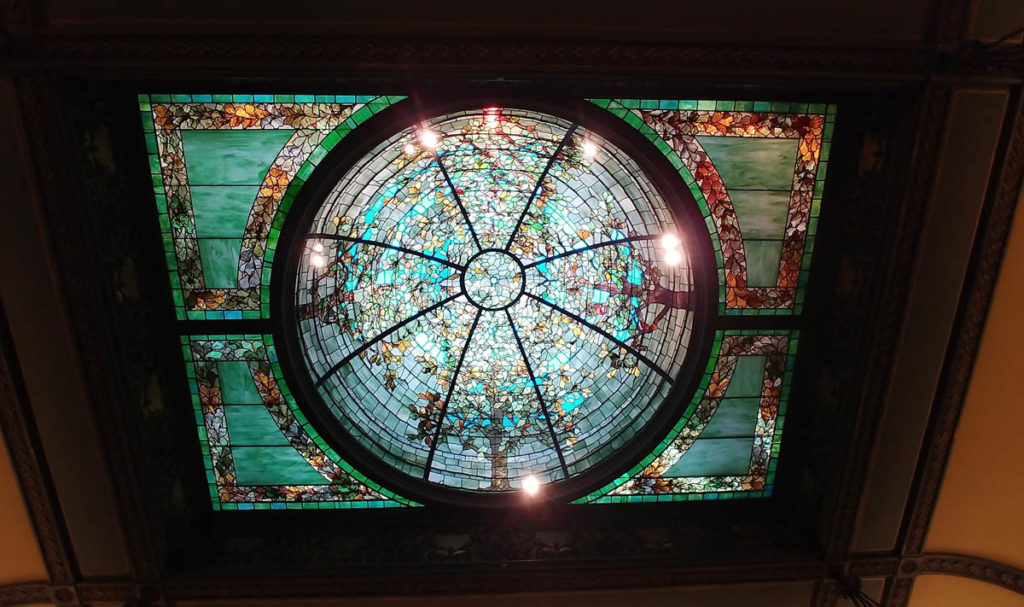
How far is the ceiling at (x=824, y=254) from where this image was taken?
3.49 metres

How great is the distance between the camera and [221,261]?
4504 millimetres

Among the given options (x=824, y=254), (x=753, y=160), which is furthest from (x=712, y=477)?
(x=753, y=160)

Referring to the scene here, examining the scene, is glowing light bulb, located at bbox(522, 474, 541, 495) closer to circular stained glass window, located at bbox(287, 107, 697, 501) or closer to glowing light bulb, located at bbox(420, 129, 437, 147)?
circular stained glass window, located at bbox(287, 107, 697, 501)

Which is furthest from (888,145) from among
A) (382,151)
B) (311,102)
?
(311,102)

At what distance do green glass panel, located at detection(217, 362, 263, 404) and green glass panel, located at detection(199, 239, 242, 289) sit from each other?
0.62 m

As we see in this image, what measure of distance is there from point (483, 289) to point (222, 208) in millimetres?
1983

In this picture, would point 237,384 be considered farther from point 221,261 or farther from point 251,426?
point 221,261

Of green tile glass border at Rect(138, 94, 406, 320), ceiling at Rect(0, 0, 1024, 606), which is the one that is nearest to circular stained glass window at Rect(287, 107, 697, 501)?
green tile glass border at Rect(138, 94, 406, 320)

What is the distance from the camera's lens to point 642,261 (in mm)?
5172

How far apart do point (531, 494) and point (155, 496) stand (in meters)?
2.71

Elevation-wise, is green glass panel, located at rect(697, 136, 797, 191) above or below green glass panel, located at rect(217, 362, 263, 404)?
above

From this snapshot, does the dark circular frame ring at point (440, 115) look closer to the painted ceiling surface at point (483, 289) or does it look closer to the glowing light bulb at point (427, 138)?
the painted ceiling surface at point (483, 289)

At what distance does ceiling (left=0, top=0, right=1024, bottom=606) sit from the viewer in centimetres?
349

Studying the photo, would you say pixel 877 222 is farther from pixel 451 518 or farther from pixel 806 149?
pixel 451 518
